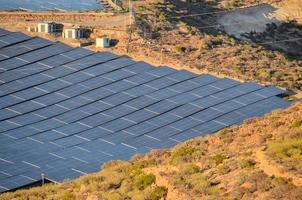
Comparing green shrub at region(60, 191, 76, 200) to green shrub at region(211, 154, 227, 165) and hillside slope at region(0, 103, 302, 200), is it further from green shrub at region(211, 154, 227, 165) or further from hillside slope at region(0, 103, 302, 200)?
green shrub at region(211, 154, 227, 165)

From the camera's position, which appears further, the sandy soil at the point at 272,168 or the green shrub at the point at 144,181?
the green shrub at the point at 144,181

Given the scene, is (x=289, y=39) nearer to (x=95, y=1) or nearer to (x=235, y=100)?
(x=95, y=1)

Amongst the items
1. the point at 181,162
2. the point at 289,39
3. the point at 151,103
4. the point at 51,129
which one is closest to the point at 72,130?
the point at 51,129

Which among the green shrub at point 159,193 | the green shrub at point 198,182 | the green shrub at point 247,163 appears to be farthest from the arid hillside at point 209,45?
the green shrub at point 159,193

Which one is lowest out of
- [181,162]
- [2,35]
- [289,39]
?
[289,39]

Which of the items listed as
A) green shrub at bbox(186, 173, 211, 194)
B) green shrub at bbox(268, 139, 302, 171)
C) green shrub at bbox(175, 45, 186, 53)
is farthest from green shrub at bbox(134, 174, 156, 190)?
green shrub at bbox(175, 45, 186, 53)

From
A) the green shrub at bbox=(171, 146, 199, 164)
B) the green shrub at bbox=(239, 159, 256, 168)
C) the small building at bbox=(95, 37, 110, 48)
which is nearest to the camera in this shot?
the green shrub at bbox=(239, 159, 256, 168)

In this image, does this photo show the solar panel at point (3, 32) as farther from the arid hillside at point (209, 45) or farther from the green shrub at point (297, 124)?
the green shrub at point (297, 124)

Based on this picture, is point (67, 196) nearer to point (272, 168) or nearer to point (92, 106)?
point (272, 168)
